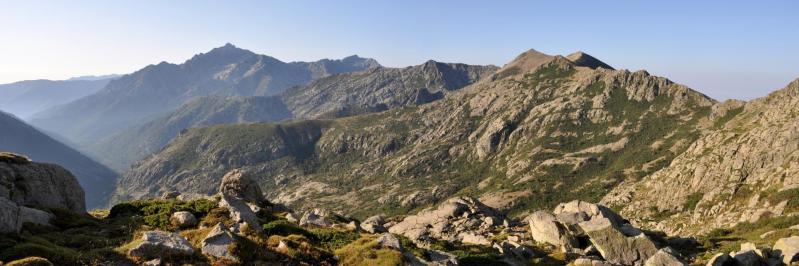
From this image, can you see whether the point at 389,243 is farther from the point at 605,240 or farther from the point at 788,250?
the point at 788,250

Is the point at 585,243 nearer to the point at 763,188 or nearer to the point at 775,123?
the point at 763,188

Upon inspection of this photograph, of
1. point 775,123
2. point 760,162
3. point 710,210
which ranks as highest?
point 775,123

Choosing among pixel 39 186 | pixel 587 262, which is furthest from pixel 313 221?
pixel 587 262

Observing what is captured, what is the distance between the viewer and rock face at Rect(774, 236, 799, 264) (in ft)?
143

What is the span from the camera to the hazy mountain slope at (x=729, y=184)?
119062mm

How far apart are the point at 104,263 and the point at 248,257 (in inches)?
313

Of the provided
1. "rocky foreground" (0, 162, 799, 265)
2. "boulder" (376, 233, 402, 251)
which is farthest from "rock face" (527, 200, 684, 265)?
"boulder" (376, 233, 402, 251)

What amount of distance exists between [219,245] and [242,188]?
129 ft

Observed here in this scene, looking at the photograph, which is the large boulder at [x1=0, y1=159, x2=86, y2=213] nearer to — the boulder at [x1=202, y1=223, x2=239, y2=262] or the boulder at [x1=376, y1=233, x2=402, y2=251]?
the boulder at [x1=202, y1=223, x2=239, y2=262]

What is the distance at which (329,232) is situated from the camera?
143ft

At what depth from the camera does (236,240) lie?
30328mm

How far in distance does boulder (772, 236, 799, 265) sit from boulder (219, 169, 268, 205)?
62569 millimetres

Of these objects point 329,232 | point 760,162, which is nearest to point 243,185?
point 329,232

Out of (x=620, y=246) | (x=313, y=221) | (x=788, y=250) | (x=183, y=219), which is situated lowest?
(x=620, y=246)
